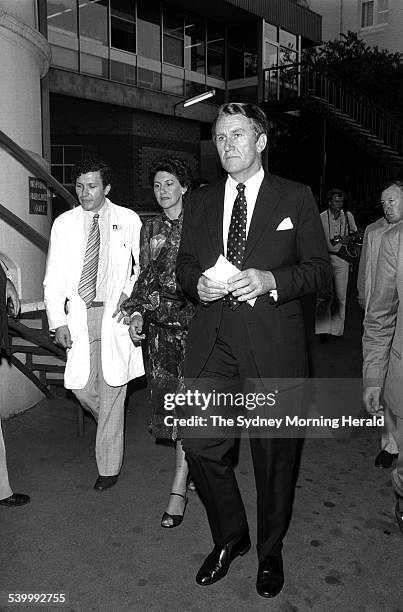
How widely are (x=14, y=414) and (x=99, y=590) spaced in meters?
3.07

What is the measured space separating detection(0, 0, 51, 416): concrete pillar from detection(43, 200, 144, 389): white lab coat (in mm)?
1670

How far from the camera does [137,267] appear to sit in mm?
4242

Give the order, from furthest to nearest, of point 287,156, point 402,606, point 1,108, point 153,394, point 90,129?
point 287,156, point 90,129, point 1,108, point 153,394, point 402,606

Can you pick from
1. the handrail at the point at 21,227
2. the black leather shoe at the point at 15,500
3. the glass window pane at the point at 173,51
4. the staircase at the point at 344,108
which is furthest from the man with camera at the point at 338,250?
the glass window pane at the point at 173,51

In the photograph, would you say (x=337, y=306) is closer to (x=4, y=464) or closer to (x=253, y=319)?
(x=4, y=464)

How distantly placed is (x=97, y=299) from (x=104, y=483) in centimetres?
124

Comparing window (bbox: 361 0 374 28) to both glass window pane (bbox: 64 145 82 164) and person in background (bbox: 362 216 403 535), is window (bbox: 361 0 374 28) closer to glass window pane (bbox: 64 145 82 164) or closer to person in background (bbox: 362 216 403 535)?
glass window pane (bbox: 64 145 82 164)

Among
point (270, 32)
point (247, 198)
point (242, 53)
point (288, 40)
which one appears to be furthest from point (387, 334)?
point (288, 40)

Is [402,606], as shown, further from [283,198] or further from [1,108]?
[1,108]

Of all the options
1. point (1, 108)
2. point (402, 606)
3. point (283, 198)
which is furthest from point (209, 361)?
point (1, 108)

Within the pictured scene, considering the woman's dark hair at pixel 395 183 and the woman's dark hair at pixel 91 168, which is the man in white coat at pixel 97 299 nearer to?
the woman's dark hair at pixel 91 168

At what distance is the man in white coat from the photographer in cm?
420

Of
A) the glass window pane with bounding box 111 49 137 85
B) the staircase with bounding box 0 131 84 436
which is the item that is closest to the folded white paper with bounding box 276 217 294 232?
the staircase with bounding box 0 131 84 436

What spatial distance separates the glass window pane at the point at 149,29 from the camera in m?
21.7
